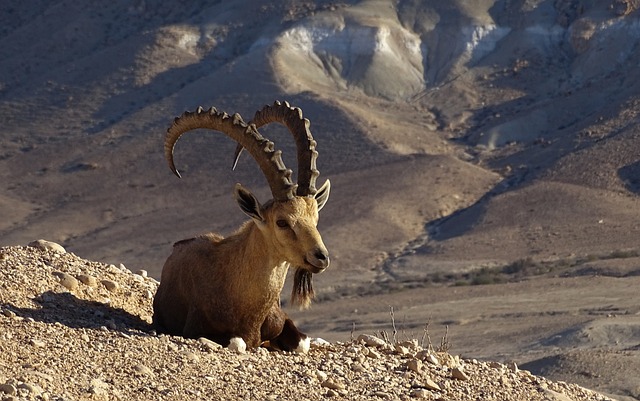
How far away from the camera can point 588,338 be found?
94.5 ft

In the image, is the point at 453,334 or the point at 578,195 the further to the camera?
the point at 578,195

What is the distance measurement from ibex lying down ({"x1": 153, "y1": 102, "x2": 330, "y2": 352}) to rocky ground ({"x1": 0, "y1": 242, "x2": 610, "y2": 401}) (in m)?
0.32

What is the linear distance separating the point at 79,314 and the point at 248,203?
176cm

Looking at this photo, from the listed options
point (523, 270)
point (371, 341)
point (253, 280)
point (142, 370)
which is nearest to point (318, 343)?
point (371, 341)

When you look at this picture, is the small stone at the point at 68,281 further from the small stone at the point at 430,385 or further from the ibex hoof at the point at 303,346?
the small stone at the point at 430,385

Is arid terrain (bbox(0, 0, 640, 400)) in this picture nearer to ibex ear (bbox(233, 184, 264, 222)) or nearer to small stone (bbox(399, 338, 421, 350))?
small stone (bbox(399, 338, 421, 350))

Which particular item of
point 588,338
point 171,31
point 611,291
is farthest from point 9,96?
point 588,338

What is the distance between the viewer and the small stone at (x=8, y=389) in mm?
8484

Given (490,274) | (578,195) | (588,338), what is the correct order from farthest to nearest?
(578,195) → (490,274) → (588,338)

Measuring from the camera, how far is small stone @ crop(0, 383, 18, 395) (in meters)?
8.48

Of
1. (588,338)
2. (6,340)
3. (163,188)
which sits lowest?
(163,188)

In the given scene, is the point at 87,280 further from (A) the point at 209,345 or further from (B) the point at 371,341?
(B) the point at 371,341

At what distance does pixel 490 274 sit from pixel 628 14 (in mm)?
33742

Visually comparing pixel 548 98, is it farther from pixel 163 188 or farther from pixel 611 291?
pixel 611 291
